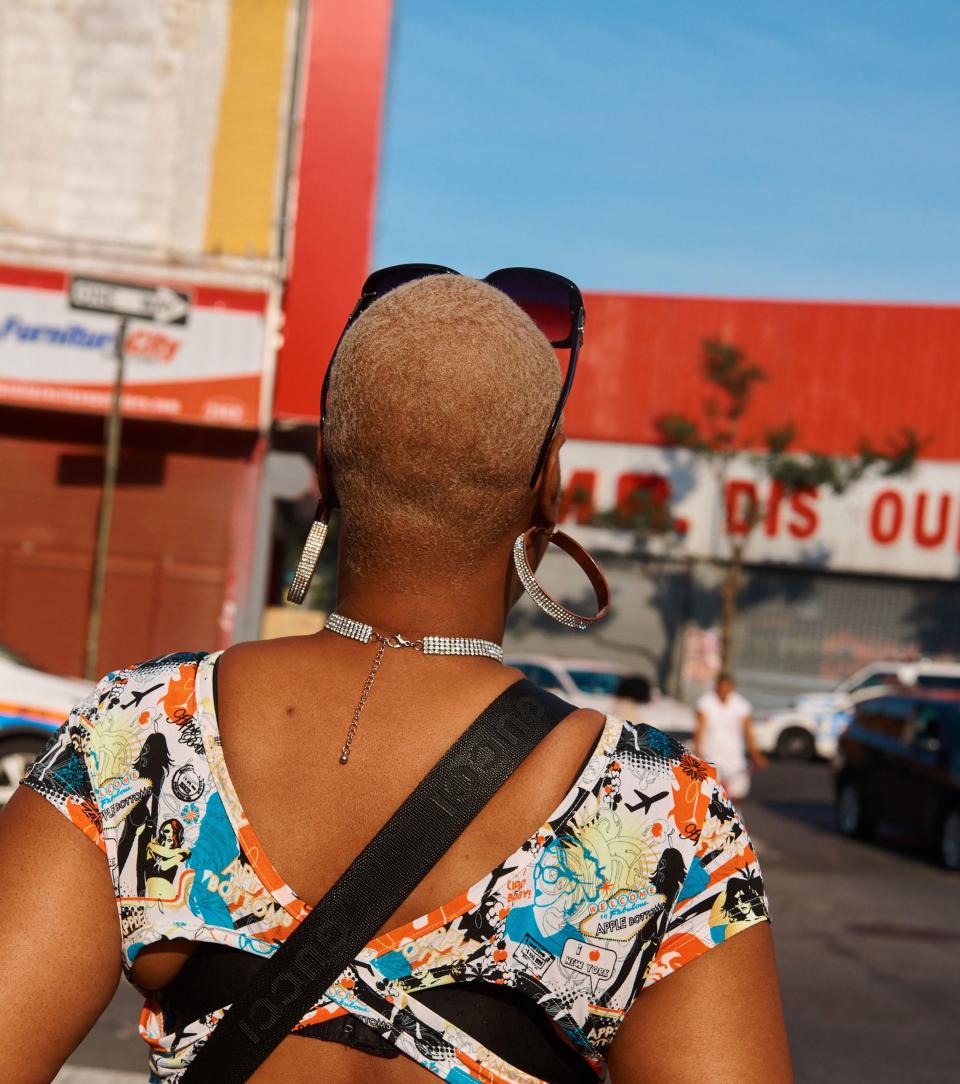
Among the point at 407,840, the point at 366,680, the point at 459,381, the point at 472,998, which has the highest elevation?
the point at 459,381

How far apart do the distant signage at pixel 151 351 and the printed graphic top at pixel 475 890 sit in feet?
58.4

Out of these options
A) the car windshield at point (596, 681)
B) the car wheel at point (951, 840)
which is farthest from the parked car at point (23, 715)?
the car windshield at point (596, 681)

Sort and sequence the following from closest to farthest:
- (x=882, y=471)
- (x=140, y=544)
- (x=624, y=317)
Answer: (x=140, y=544)
(x=882, y=471)
(x=624, y=317)

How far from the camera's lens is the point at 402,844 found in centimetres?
147

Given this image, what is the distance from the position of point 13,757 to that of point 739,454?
981 inches

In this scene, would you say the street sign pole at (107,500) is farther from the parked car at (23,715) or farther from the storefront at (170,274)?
the parked car at (23,715)

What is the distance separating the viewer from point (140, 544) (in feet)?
66.0

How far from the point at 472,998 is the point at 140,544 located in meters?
19.2

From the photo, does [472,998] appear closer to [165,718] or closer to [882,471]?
[165,718]

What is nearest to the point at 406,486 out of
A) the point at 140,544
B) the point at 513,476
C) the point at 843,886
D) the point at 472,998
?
the point at 513,476

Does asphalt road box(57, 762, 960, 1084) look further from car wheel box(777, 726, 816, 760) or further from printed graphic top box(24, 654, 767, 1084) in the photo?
car wheel box(777, 726, 816, 760)

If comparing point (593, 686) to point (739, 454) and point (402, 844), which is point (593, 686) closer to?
point (739, 454)

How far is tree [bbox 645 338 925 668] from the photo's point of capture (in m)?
31.7

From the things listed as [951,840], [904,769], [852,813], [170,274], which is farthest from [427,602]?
[170,274]
